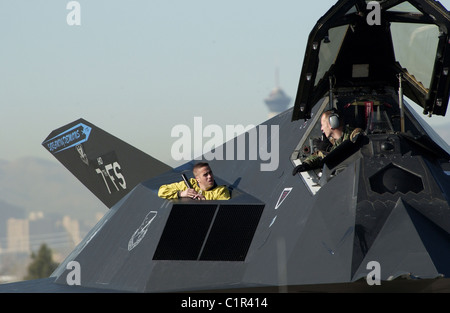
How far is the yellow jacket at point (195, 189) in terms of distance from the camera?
15.5 m

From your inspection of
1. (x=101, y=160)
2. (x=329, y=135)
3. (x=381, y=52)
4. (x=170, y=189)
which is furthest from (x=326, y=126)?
(x=101, y=160)

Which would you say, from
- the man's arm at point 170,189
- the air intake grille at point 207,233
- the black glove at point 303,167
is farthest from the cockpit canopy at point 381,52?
the man's arm at point 170,189

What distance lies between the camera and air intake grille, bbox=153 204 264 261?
562 inches

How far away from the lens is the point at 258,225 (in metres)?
14.7

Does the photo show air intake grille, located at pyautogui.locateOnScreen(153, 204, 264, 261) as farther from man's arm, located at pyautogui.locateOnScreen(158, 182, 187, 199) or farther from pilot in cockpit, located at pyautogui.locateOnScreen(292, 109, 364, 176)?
pilot in cockpit, located at pyautogui.locateOnScreen(292, 109, 364, 176)

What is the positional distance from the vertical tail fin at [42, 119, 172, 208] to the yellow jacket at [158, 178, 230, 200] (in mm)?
5439

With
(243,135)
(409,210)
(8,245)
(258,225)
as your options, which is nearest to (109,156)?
(8,245)

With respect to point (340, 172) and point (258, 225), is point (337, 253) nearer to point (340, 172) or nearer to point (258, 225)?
point (340, 172)

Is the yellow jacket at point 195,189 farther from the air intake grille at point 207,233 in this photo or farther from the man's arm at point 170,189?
the air intake grille at point 207,233

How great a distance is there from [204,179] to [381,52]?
3803 mm

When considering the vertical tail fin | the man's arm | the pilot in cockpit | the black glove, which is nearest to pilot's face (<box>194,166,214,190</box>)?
the man's arm

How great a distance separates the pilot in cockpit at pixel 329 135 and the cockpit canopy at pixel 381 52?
1.74ft

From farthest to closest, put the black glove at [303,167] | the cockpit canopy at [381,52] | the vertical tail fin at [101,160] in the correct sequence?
the vertical tail fin at [101,160], the black glove at [303,167], the cockpit canopy at [381,52]
